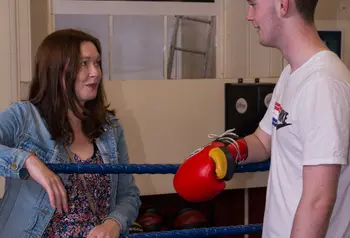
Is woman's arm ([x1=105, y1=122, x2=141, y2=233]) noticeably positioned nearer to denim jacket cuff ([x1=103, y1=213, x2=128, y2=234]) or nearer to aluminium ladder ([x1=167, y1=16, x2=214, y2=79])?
denim jacket cuff ([x1=103, y1=213, x2=128, y2=234])

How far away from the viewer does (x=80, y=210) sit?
167cm

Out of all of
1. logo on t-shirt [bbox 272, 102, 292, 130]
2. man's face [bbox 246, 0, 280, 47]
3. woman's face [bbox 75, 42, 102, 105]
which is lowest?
logo on t-shirt [bbox 272, 102, 292, 130]

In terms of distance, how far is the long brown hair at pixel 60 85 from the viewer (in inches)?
68.5

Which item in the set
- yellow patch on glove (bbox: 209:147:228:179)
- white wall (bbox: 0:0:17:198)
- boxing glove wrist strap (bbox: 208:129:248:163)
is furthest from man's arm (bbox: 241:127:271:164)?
white wall (bbox: 0:0:17:198)

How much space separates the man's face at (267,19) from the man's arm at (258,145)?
33 cm

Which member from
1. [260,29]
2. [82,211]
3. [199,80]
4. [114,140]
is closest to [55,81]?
[114,140]

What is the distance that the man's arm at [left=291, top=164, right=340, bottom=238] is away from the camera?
1.06 meters

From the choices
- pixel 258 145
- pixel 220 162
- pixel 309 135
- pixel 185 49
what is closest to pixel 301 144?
pixel 309 135

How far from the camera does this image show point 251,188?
362cm

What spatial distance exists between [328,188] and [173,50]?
8.34 ft

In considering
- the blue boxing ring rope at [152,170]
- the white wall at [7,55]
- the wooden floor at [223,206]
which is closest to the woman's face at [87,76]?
the blue boxing ring rope at [152,170]

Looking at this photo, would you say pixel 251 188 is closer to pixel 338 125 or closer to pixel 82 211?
pixel 82 211

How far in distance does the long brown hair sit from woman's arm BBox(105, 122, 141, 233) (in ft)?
0.37

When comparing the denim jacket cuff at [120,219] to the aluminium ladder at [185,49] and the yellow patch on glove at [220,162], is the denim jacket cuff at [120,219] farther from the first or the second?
the aluminium ladder at [185,49]
